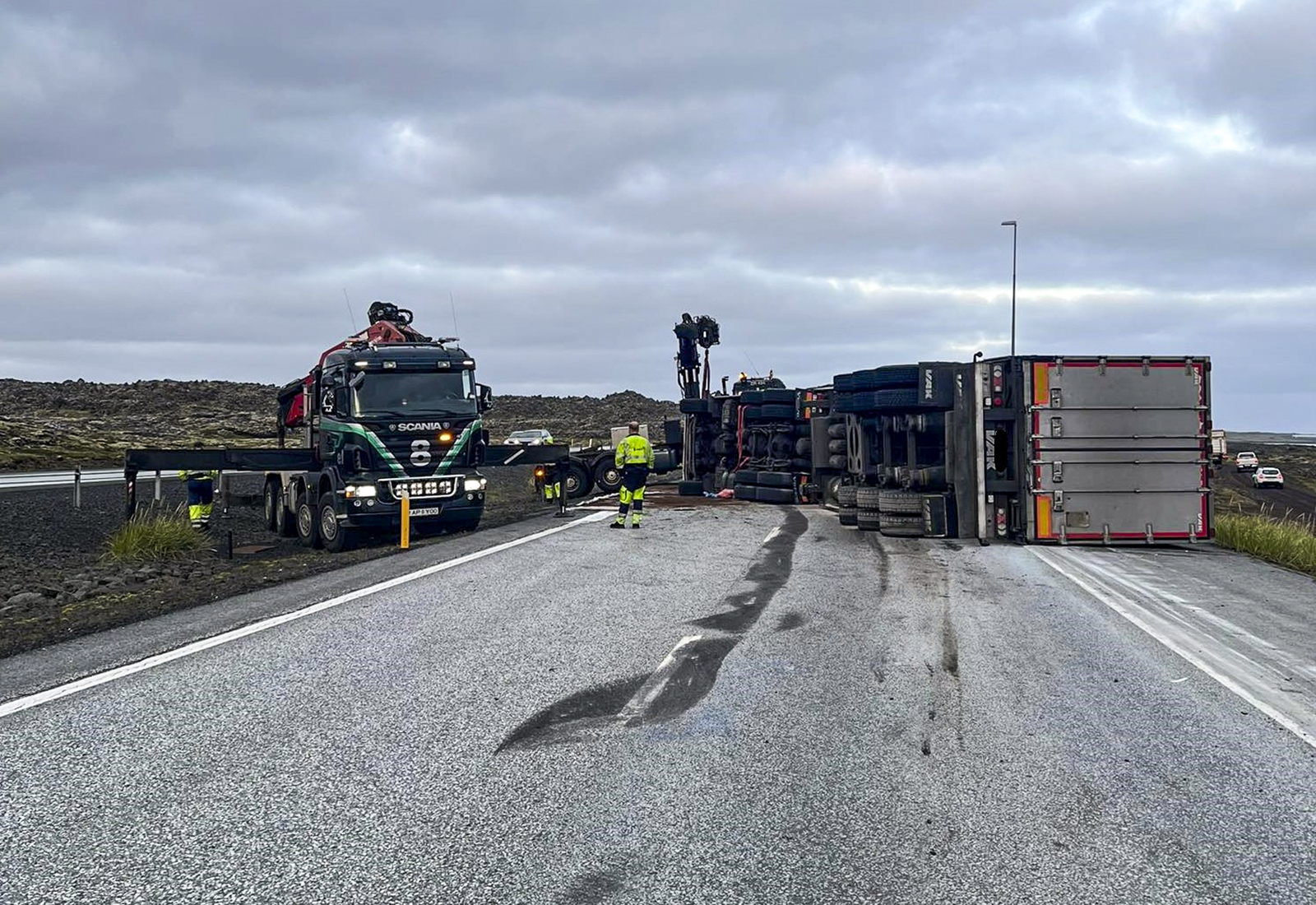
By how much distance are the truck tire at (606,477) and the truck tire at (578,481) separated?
348 millimetres

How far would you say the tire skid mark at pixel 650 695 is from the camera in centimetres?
525

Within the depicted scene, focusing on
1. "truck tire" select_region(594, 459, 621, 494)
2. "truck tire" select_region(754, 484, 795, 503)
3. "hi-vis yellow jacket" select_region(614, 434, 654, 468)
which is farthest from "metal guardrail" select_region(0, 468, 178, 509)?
"truck tire" select_region(754, 484, 795, 503)

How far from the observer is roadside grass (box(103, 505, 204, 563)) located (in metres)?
→ 14.3

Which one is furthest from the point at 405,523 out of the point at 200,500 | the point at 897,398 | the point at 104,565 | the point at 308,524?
the point at 897,398

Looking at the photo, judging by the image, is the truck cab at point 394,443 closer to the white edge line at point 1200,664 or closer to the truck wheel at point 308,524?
the truck wheel at point 308,524

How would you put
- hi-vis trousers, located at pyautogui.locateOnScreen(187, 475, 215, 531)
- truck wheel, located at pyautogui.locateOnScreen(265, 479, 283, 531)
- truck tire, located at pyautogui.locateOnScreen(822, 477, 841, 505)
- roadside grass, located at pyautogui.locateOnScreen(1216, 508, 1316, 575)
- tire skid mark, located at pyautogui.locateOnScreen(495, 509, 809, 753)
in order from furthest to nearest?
truck tire, located at pyautogui.locateOnScreen(822, 477, 841, 505) < truck wheel, located at pyautogui.locateOnScreen(265, 479, 283, 531) < hi-vis trousers, located at pyautogui.locateOnScreen(187, 475, 215, 531) < roadside grass, located at pyautogui.locateOnScreen(1216, 508, 1316, 575) < tire skid mark, located at pyautogui.locateOnScreen(495, 509, 809, 753)

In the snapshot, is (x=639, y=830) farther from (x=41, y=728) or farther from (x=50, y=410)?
(x=50, y=410)

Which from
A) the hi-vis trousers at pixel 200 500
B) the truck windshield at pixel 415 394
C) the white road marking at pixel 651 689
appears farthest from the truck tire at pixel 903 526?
the hi-vis trousers at pixel 200 500

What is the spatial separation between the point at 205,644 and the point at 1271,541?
13507mm

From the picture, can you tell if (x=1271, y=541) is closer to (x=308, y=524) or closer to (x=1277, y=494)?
(x=308, y=524)

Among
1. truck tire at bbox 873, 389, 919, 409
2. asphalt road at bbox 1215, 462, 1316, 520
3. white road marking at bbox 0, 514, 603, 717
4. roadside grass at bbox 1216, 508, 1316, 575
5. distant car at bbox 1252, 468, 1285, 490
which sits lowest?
asphalt road at bbox 1215, 462, 1316, 520

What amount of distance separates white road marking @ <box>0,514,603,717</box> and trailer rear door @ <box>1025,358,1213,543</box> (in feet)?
25.0

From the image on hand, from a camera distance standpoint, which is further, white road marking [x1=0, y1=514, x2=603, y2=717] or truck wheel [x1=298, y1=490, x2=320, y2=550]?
truck wheel [x1=298, y1=490, x2=320, y2=550]

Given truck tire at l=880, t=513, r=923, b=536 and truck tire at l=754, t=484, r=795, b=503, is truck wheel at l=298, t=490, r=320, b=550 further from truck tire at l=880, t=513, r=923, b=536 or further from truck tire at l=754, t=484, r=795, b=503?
truck tire at l=754, t=484, r=795, b=503
